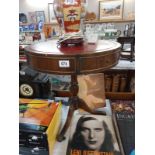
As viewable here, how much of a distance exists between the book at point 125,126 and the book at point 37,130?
0.32m

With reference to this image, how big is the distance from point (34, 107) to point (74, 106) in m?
0.22

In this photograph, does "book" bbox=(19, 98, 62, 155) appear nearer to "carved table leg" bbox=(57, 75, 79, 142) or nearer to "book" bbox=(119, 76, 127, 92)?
"carved table leg" bbox=(57, 75, 79, 142)

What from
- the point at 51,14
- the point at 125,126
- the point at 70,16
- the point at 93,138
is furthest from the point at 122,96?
the point at 51,14

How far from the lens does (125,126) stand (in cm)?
95

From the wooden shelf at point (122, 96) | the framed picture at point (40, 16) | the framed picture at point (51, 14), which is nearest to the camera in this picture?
the wooden shelf at point (122, 96)

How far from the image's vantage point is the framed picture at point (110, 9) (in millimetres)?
2842

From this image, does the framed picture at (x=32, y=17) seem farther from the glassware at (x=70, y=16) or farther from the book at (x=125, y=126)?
the book at (x=125, y=126)

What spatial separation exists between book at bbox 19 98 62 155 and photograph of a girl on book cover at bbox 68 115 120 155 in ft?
0.35

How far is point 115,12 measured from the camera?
2889 mm

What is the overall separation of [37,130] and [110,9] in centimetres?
260

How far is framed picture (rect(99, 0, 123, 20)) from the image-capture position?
284 cm

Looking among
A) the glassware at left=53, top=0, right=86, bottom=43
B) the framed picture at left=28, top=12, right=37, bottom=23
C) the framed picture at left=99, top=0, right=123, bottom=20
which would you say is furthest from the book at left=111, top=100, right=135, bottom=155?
the framed picture at left=28, top=12, right=37, bottom=23

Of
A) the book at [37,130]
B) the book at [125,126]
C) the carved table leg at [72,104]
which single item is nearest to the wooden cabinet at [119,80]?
the book at [125,126]
